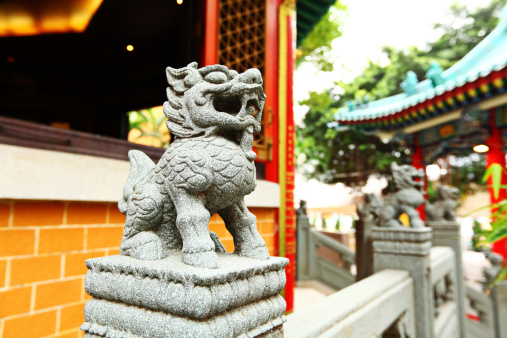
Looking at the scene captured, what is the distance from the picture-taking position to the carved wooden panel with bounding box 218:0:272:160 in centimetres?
304

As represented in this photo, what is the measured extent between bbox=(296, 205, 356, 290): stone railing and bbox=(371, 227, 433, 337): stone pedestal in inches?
129

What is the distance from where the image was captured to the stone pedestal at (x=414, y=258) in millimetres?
2658

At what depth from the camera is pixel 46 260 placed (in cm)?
176

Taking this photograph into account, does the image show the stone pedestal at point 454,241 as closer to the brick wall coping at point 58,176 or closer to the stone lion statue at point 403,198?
the stone lion statue at point 403,198

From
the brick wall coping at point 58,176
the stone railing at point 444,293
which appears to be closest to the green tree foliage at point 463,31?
the stone railing at point 444,293

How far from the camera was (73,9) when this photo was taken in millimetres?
3979

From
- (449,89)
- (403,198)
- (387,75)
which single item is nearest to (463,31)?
(387,75)

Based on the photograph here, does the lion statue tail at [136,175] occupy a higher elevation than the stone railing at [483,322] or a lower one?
higher

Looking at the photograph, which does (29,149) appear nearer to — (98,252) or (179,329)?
(98,252)

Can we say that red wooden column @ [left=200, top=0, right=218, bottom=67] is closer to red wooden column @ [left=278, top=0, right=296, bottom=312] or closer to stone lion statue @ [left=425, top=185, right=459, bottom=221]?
red wooden column @ [left=278, top=0, right=296, bottom=312]

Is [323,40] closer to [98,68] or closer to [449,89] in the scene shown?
[449,89]

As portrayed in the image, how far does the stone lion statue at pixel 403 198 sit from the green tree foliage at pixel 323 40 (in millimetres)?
5069

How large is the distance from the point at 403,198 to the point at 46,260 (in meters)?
3.07

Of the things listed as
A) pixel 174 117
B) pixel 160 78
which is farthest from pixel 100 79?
pixel 174 117
